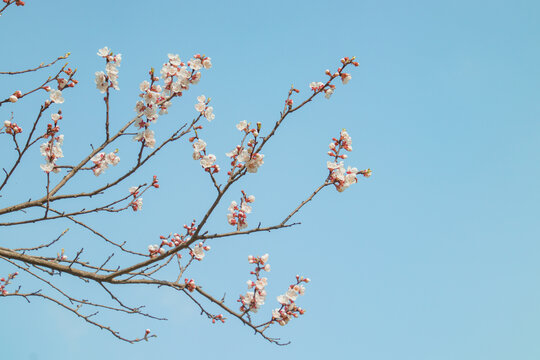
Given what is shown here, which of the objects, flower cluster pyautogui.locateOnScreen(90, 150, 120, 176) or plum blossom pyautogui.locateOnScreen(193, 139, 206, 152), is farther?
flower cluster pyautogui.locateOnScreen(90, 150, 120, 176)

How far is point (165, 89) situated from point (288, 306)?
2.51m

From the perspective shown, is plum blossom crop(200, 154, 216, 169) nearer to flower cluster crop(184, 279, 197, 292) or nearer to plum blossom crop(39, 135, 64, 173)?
flower cluster crop(184, 279, 197, 292)

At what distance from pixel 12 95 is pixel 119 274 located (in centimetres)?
196

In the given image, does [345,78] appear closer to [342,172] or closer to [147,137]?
[342,172]

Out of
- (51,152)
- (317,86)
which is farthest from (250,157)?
(51,152)

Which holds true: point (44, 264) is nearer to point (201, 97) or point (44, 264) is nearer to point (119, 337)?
point (119, 337)

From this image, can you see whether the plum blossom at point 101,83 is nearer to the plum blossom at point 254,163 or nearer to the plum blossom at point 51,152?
the plum blossom at point 51,152

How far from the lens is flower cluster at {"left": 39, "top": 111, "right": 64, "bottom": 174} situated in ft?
12.4

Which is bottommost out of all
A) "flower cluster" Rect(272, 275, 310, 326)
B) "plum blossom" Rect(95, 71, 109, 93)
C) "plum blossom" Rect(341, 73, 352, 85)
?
"flower cluster" Rect(272, 275, 310, 326)

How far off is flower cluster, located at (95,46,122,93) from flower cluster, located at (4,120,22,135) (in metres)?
0.80

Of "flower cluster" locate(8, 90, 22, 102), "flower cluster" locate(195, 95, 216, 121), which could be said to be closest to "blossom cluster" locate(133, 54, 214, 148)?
"flower cluster" locate(195, 95, 216, 121)

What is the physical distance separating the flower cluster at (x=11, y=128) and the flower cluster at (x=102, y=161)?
0.72m

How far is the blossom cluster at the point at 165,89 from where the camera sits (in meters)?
3.91

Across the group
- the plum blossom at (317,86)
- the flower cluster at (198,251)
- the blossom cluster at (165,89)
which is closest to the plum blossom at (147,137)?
the blossom cluster at (165,89)
